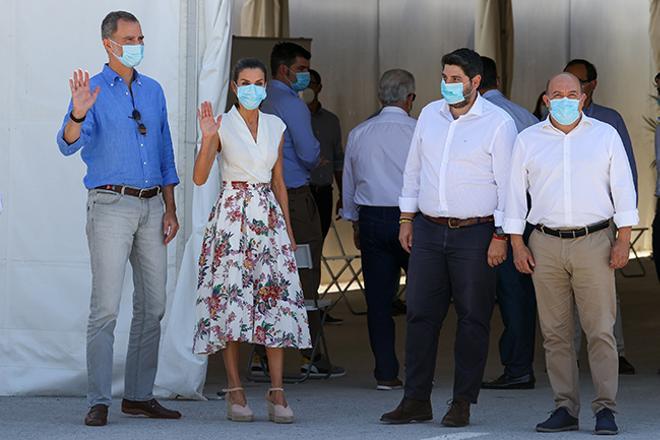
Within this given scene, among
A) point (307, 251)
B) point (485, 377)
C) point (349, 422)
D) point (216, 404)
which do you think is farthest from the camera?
point (485, 377)

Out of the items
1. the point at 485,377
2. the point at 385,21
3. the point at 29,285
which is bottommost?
the point at 485,377

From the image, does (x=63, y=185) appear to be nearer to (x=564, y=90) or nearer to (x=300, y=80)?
(x=300, y=80)

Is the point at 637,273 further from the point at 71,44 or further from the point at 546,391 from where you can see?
the point at 71,44

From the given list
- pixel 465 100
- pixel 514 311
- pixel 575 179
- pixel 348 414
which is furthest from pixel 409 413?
pixel 514 311

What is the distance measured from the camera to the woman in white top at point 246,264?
697 cm

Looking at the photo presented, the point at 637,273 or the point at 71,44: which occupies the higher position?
the point at 71,44

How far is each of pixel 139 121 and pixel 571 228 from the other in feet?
6.67

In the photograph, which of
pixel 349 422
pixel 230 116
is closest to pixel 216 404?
pixel 349 422

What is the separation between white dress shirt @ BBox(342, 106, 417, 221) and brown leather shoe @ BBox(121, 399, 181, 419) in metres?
1.89

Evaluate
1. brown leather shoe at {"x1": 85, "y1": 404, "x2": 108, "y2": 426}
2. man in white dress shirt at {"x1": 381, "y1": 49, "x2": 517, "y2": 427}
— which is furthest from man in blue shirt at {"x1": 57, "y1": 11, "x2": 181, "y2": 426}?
man in white dress shirt at {"x1": 381, "y1": 49, "x2": 517, "y2": 427}

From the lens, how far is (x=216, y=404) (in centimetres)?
767

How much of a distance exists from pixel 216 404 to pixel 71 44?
6.59ft

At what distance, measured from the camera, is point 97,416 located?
6836mm

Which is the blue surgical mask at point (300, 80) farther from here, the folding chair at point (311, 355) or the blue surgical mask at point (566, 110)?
the blue surgical mask at point (566, 110)
